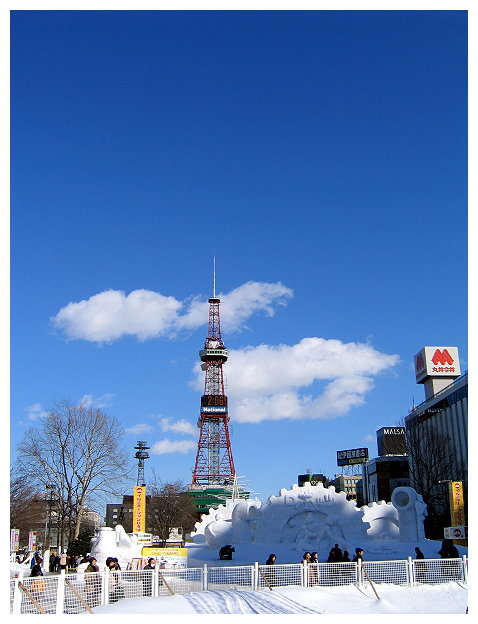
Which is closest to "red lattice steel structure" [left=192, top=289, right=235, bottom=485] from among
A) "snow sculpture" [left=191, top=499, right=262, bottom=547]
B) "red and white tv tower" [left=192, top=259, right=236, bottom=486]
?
"red and white tv tower" [left=192, top=259, right=236, bottom=486]

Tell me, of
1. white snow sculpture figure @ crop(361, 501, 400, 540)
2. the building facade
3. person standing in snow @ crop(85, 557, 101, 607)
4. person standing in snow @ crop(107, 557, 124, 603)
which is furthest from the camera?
the building facade

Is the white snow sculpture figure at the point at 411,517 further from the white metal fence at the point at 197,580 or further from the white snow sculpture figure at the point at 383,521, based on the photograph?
the white metal fence at the point at 197,580

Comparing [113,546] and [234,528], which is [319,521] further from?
[113,546]

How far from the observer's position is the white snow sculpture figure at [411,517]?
29.9m

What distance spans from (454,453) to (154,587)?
51738mm

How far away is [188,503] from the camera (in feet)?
235

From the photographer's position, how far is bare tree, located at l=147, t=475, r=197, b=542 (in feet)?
190

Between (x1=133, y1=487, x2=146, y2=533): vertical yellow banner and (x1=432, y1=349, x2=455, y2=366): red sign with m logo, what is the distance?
51.2 meters

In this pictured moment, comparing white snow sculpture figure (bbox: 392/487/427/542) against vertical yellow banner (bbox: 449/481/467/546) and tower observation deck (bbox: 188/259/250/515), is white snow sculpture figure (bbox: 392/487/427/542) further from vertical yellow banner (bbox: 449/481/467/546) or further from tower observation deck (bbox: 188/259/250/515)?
tower observation deck (bbox: 188/259/250/515)

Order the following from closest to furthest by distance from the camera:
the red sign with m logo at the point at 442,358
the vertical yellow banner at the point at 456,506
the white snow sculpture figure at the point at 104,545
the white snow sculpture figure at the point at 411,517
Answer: the white snow sculpture figure at the point at 104,545 < the vertical yellow banner at the point at 456,506 < the white snow sculpture figure at the point at 411,517 < the red sign with m logo at the point at 442,358

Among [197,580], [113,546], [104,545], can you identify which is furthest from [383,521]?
[197,580]

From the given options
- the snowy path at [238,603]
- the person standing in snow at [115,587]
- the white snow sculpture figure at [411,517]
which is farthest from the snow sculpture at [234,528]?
the person standing in snow at [115,587]

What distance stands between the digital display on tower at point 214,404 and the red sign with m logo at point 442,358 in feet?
101
